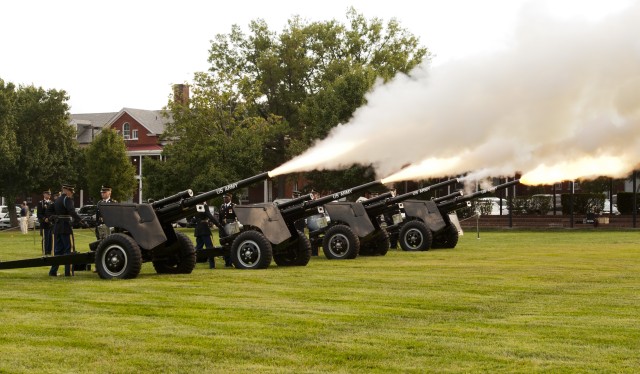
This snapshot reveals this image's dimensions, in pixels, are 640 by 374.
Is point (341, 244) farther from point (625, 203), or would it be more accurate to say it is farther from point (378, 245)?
point (625, 203)

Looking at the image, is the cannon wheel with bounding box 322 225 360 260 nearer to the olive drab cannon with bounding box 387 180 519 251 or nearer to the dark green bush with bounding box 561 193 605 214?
the olive drab cannon with bounding box 387 180 519 251

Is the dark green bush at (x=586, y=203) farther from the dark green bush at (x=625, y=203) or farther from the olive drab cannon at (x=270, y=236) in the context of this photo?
the olive drab cannon at (x=270, y=236)

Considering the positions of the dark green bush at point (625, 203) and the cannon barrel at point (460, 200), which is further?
the dark green bush at point (625, 203)

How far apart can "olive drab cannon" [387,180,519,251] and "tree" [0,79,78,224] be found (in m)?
34.8

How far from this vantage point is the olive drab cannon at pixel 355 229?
26.2 m

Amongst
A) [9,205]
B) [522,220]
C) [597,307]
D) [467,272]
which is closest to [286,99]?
[9,205]

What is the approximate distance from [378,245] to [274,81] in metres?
54.6

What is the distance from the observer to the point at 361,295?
16.1 metres

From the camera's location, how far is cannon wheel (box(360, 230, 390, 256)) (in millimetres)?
27984

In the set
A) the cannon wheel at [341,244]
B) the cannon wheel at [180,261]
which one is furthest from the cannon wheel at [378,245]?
the cannon wheel at [180,261]

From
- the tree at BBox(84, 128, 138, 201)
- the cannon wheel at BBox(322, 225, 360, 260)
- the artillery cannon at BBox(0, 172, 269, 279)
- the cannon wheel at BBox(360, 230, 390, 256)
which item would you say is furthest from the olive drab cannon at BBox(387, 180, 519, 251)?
the tree at BBox(84, 128, 138, 201)

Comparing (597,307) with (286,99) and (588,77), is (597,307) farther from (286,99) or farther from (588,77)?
(286,99)

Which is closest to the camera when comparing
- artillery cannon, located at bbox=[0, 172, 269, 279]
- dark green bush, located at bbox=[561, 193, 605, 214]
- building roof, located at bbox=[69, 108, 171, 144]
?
→ artillery cannon, located at bbox=[0, 172, 269, 279]

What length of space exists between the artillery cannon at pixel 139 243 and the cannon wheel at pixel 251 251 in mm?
1647
